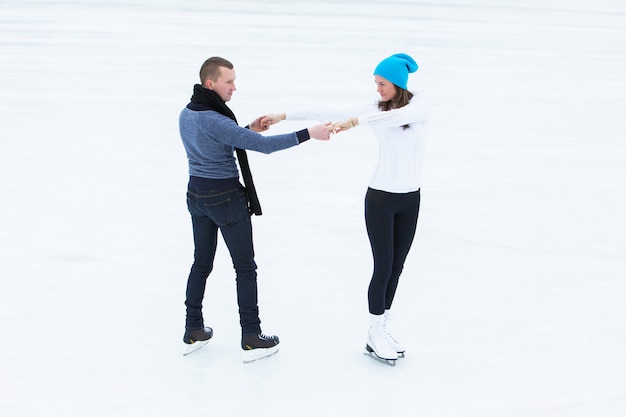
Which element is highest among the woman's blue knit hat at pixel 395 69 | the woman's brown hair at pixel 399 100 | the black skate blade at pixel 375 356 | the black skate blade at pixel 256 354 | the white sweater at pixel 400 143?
the woman's blue knit hat at pixel 395 69

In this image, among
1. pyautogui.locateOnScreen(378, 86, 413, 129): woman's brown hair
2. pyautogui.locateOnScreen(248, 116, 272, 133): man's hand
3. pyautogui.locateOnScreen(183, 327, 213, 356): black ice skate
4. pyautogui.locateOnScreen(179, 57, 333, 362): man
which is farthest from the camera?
pyautogui.locateOnScreen(248, 116, 272, 133): man's hand

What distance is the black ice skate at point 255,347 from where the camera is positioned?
416 cm

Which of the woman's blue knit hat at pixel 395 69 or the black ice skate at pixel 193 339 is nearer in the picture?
the woman's blue knit hat at pixel 395 69

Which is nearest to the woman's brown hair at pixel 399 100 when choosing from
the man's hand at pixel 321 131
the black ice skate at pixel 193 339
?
the man's hand at pixel 321 131

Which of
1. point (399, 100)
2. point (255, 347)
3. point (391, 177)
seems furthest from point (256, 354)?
point (399, 100)

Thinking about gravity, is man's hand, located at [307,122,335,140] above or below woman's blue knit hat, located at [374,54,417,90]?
below

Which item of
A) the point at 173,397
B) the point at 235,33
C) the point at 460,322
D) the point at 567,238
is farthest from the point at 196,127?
the point at 235,33

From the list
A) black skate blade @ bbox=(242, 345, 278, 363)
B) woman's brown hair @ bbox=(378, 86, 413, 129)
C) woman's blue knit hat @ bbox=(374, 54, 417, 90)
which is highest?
woman's blue knit hat @ bbox=(374, 54, 417, 90)

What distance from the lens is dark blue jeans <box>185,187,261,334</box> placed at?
3943 mm

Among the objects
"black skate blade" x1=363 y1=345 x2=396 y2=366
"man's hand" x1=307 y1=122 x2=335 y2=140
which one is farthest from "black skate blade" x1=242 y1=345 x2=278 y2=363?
"man's hand" x1=307 y1=122 x2=335 y2=140

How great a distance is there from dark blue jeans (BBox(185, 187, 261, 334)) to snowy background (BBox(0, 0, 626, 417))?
25 centimetres

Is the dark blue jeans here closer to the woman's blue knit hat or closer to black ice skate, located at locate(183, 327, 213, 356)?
black ice skate, located at locate(183, 327, 213, 356)

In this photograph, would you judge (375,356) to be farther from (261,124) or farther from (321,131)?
(261,124)

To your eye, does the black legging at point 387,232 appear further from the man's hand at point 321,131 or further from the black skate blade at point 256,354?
the black skate blade at point 256,354
